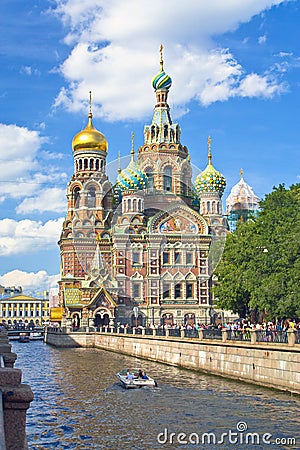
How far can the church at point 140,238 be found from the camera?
2574 inches

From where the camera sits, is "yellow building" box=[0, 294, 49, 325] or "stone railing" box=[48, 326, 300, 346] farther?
"yellow building" box=[0, 294, 49, 325]

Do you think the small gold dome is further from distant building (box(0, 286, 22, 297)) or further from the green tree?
distant building (box(0, 286, 22, 297))

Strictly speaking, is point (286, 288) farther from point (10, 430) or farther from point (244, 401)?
point (10, 430)

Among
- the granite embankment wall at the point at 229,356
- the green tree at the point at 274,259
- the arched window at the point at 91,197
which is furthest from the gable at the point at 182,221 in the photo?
the green tree at the point at 274,259

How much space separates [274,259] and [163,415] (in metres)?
16.5

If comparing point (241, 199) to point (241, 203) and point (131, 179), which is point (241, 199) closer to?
point (241, 203)

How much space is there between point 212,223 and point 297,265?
1596 inches

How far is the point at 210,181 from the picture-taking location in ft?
244

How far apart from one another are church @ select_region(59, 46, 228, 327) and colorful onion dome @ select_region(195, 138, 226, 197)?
122 mm

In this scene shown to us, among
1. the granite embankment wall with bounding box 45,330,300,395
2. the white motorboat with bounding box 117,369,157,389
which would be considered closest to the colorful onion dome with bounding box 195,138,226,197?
the granite embankment wall with bounding box 45,330,300,395

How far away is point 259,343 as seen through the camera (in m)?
25.9

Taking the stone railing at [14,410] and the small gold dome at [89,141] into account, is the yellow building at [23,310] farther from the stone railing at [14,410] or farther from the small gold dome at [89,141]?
the stone railing at [14,410]

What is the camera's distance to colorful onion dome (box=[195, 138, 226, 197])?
74.0 meters

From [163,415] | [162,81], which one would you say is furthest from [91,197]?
[163,415]
